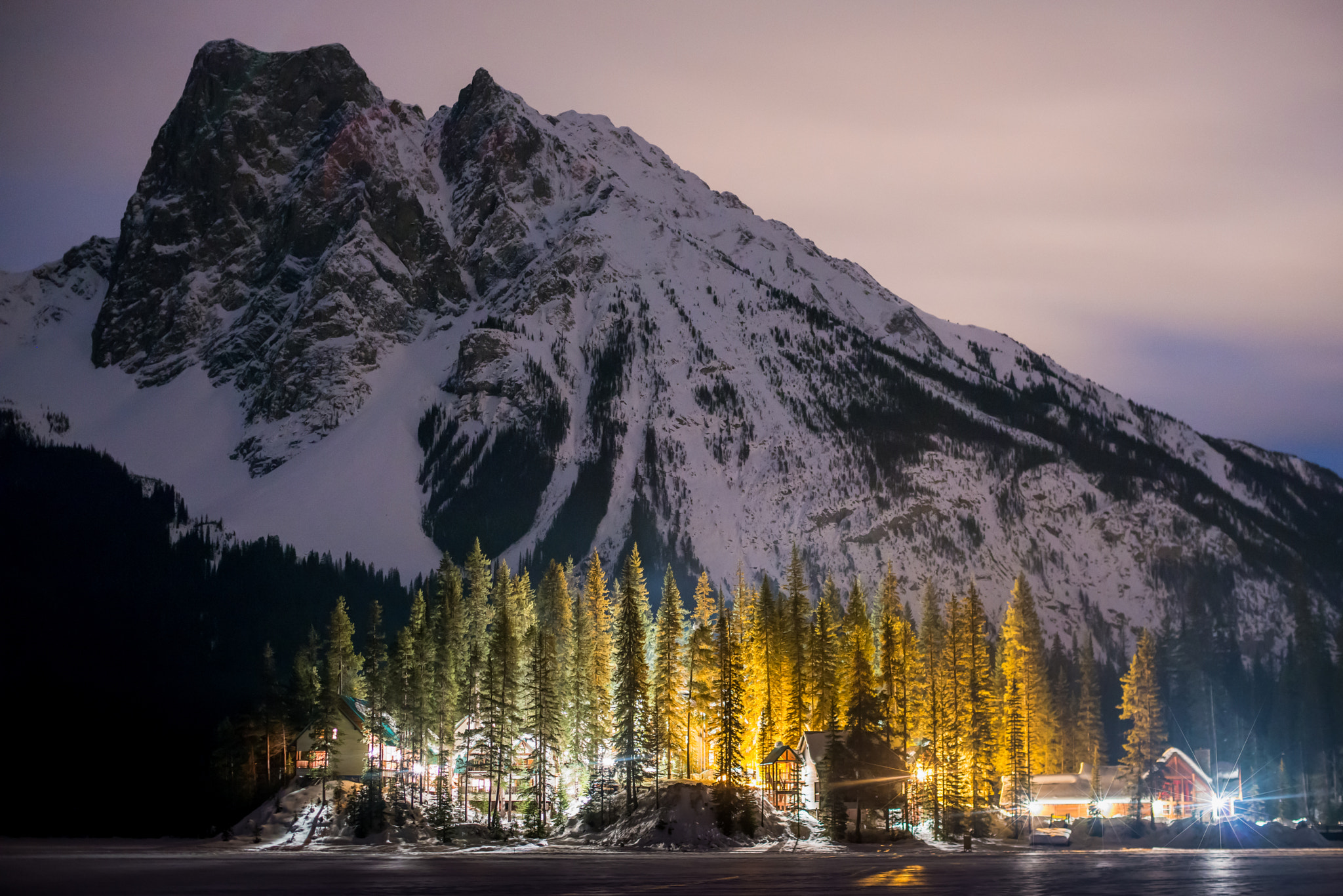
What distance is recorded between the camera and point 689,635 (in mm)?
115938

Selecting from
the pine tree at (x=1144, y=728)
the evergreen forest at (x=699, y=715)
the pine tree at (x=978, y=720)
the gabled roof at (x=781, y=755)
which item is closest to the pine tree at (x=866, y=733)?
the evergreen forest at (x=699, y=715)

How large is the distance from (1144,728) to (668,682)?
41.0m

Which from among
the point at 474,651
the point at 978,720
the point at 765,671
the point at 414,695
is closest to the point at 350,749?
the point at 414,695

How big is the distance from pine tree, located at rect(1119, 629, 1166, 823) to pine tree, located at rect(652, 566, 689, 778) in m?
37.5

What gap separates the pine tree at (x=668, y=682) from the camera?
104125 millimetres

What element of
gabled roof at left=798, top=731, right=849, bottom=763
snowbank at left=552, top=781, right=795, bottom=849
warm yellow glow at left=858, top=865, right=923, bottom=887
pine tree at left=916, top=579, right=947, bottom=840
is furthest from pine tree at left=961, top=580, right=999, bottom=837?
warm yellow glow at left=858, top=865, right=923, bottom=887

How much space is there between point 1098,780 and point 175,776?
9251 centimetres

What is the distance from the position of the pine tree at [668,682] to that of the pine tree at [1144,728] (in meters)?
37.5

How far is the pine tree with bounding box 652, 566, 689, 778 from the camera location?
104125 millimetres

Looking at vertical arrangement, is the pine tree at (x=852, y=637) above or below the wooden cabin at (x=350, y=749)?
above

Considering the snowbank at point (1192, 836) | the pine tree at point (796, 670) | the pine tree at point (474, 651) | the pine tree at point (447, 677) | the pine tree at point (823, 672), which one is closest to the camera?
the snowbank at point (1192, 836)

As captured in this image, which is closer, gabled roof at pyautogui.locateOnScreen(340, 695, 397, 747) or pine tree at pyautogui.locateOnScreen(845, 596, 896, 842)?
pine tree at pyautogui.locateOnScreen(845, 596, 896, 842)

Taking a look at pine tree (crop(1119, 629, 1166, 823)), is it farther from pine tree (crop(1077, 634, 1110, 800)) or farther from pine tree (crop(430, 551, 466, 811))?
pine tree (crop(430, 551, 466, 811))

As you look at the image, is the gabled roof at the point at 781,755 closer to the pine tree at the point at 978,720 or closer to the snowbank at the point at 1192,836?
the pine tree at the point at 978,720
